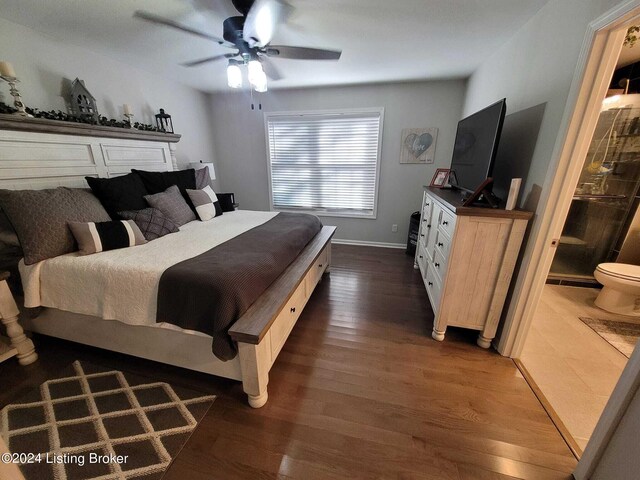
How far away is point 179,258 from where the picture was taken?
5.17 feet

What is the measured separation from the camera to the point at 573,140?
4.24 feet

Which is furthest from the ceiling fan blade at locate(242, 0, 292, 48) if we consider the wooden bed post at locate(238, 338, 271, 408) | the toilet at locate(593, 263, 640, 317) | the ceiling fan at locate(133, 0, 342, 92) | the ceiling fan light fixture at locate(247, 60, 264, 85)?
the toilet at locate(593, 263, 640, 317)

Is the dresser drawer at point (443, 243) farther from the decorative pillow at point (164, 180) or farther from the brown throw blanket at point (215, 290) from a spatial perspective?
the decorative pillow at point (164, 180)

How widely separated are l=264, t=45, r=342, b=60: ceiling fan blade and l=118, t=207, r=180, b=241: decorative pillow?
157 centimetres

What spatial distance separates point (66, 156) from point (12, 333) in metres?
1.40

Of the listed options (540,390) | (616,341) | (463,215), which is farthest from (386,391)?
A: (616,341)

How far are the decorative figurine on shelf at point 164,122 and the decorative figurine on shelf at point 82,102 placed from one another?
0.72 m

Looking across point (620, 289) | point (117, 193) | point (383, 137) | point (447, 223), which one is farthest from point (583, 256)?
point (117, 193)

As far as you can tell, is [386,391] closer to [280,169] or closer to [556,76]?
[556,76]

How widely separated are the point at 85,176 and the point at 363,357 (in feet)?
9.22

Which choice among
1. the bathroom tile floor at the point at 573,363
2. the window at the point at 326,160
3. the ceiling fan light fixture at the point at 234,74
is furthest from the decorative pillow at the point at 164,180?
the bathroom tile floor at the point at 573,363

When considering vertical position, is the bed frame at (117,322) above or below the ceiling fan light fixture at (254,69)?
below

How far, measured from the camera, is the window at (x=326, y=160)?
11.9ft

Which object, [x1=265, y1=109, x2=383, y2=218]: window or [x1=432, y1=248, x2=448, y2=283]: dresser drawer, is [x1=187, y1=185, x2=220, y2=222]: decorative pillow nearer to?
[x1=265, y1=109, x2=383, y2=218]: window
